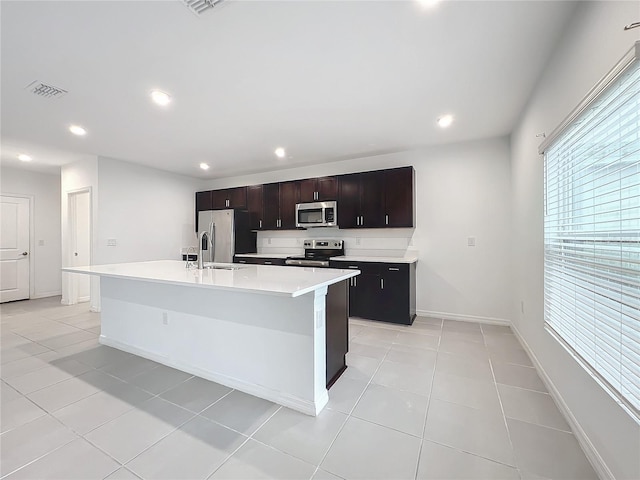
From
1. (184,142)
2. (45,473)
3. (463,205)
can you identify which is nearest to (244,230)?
(184,142)

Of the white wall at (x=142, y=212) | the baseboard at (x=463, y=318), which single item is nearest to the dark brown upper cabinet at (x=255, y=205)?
the white wall at (x=142, y=212)

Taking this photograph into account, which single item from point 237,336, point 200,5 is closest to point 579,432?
point 237,336

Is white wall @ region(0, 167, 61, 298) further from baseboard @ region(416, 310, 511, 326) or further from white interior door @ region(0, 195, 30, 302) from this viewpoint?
baseboard @ region(416, 310, 511, 326)

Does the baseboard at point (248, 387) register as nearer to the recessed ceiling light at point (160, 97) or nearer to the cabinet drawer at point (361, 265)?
the cabinet drawer at point (361, 265)

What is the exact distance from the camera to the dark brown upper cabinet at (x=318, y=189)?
4.39 meters

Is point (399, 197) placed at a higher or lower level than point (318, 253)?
higher

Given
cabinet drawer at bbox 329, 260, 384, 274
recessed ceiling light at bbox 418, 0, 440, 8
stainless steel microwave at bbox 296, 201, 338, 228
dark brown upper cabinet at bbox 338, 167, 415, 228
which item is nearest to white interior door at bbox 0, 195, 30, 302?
stainless steel microwave at bbox 296, 201, 338, 228

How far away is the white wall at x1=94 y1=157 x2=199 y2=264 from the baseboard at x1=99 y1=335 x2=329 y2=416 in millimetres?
2538

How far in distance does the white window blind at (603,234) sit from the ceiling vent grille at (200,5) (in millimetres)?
1964

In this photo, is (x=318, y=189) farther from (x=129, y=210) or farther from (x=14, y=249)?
(x=14, y=249)

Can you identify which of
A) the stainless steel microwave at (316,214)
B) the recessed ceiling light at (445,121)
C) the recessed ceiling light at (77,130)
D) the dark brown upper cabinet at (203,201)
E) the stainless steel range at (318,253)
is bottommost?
the stainless steel range at (318,253)

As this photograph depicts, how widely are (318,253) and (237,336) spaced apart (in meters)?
2.70

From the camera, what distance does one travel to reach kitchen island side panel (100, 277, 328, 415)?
1834 mm

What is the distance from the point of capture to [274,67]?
2109 mm
